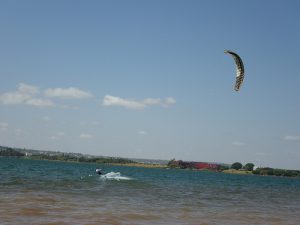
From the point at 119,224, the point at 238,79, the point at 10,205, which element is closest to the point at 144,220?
the point at 119,224

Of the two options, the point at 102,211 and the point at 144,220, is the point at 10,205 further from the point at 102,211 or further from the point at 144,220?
the point at 144,220

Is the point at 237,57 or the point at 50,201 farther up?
the point at 237,57

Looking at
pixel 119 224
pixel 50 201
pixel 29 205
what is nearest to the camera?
pixel 119 224

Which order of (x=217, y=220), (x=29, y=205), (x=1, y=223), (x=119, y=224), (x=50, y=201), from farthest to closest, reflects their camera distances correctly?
→ (x=50, y=201) → (x=29, y=205) → (x=217, y=220) → (x=119, y=224) → (x=1, y=223)

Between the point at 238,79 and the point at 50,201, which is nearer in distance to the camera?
the point at 238,79

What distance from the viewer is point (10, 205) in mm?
16797

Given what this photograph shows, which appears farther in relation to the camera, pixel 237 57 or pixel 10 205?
pixel 10 205

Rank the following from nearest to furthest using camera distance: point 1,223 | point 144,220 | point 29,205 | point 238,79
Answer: point 238,79
point 1,223
point 144,220
point 29,205

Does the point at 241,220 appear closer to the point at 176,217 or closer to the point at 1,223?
the point at 176,217

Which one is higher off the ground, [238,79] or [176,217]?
[238,79]

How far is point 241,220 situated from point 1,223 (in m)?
8.80

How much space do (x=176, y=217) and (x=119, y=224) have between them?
3.38m

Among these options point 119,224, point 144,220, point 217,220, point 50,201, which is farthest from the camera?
point 50,201

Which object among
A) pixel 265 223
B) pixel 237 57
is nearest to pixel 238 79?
pixel 237 57
